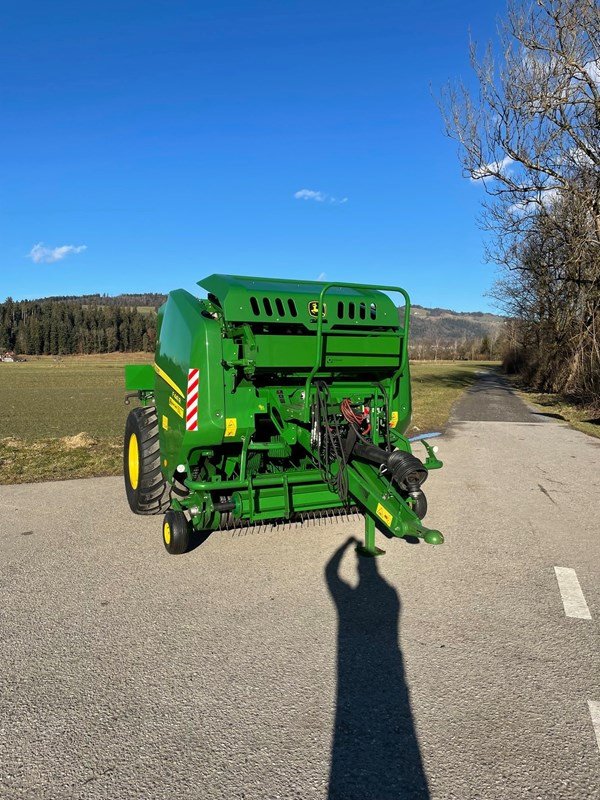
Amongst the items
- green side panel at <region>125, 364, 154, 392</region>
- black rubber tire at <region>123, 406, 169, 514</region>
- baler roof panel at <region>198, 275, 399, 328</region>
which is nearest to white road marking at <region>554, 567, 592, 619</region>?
baler roof panel at <region>198, 275, 399, 328</region>

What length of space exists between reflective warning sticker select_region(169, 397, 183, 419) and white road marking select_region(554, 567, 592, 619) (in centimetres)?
349

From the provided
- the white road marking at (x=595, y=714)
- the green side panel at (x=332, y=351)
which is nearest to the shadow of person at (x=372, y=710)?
the white road marking at (x=595, y=714)

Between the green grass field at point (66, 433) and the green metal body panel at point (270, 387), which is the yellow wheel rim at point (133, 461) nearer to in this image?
the green metal body panel at point (270, 387)

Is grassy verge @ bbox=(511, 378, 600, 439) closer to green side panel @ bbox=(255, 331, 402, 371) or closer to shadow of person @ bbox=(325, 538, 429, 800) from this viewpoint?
green side panel @ bbox=(255, 331, 402, 371)

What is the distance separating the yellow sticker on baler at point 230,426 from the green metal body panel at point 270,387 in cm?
1

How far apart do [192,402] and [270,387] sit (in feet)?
2.34

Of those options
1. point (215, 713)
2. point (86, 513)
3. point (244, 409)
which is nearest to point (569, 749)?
point (215, 713)

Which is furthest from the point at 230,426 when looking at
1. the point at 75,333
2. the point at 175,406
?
the point at 75,333

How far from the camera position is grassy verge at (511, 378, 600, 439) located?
14.4 m

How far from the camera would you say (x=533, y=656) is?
3320 mm

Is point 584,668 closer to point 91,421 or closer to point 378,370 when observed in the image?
point 378,370

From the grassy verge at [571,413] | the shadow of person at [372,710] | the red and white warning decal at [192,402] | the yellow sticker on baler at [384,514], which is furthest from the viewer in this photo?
the grassy verge at [571,413]

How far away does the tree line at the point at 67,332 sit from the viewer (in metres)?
113

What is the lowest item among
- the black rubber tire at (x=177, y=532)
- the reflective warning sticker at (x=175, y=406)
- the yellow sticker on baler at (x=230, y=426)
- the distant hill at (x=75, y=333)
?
the black rubber tire at (x=177, y=532)
